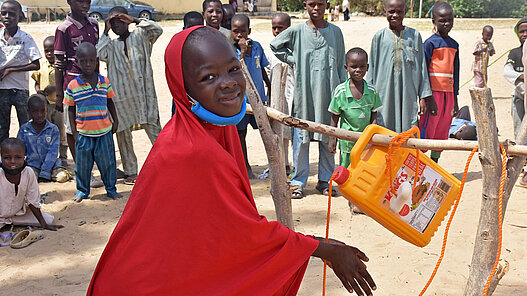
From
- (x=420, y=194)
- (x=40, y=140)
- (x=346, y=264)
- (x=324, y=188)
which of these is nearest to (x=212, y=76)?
(x=346, y=264)

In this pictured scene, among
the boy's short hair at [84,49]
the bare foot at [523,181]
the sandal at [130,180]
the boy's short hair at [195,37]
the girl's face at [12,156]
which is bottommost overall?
the sandal at [130,180]

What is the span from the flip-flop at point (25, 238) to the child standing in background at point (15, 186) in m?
0.19

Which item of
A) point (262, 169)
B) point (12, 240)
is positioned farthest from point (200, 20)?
point (12, 240)

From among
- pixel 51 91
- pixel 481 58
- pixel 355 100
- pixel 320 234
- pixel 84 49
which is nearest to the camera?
pixel 320 234

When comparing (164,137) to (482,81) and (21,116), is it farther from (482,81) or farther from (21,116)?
(482,81)

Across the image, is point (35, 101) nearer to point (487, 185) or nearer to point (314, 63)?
point (314, 63)

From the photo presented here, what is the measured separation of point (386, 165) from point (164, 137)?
1.04m

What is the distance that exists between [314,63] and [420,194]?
3.27 meters

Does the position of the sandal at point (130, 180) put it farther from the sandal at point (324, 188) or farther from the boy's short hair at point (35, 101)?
the sandal at point (324, 188)

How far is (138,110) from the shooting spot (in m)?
6.47

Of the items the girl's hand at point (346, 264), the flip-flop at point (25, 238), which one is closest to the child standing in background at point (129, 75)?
the flip-flop at point (25, 238)

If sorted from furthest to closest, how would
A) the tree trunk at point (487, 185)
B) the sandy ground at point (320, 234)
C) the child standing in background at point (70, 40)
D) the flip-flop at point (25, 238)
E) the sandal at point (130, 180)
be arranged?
the sandal at point (130, 180)
the child standing in background at point (70, 40)
the flip-flop at point (25, 238)
the sandy ground at point (320, 234)
the tree trunk at point (487, 185)

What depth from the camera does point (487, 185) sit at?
2.54 meters

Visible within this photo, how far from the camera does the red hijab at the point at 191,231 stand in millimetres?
2045
